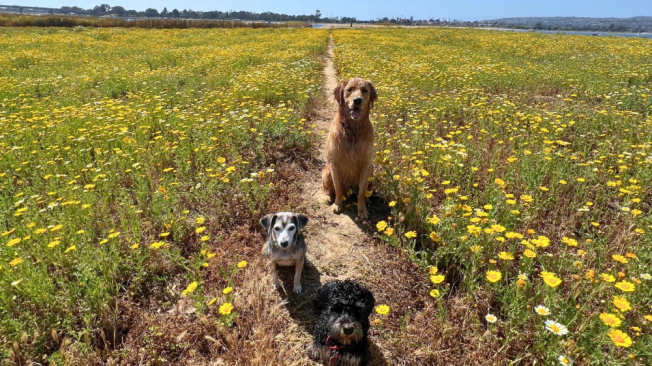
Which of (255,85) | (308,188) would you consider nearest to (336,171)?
(308,188)

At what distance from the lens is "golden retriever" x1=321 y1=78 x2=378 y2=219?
4.01 metres

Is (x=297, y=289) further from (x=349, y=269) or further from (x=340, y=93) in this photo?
(x=340, y=93)

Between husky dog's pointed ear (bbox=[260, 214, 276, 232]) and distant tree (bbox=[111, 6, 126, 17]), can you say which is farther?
distant tree (bbox=[111, 6, 126, 17])

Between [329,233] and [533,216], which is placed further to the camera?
[329,233]

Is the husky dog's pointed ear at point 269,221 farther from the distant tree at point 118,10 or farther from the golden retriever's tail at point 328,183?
the distant tree at point 118,10

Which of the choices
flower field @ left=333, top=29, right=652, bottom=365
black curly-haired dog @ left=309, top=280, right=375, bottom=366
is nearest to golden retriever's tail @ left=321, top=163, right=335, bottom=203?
flower field @ left=333, top=29, right=652, bottom=365

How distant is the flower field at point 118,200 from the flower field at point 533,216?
71.2 inches

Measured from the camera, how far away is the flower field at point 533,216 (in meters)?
2.16

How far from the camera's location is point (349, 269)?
10.8 ft

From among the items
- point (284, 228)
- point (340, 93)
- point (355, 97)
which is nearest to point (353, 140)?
point (355, 97)

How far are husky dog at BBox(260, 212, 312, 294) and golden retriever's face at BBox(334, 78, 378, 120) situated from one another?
165 cm

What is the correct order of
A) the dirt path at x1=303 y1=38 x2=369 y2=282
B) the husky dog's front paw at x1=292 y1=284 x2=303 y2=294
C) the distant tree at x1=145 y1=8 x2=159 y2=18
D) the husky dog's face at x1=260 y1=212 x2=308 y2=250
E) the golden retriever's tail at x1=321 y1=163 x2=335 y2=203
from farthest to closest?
the distant tree at x1=145 y1=8 x2=159 y2=18 → the golden retriever's tail at x1=321 y1=163 x2=335 y2=203 → the dirt path at x1=303 y1=38 x2=369 y2=282 → the husky dog's front paw at x1=292 y1=284 x2=303 y2=294 → the husky dog's face at x1=260 y1=212 x2=308 y2=250

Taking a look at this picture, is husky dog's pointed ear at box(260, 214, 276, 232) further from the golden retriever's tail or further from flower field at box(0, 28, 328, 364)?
the golden retriever's tail

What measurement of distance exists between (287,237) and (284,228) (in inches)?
4.7
